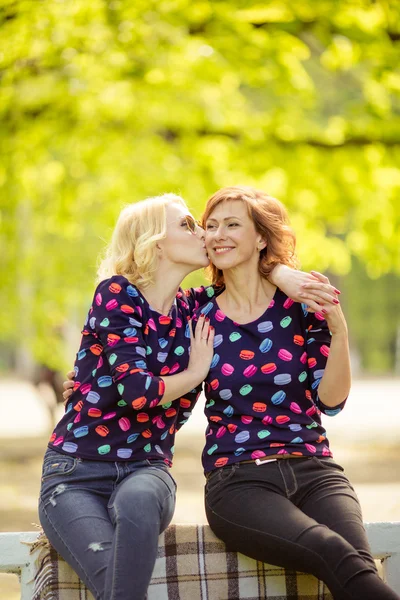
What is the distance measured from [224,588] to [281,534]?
1.37 feet

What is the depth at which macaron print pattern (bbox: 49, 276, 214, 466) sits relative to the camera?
297 cm

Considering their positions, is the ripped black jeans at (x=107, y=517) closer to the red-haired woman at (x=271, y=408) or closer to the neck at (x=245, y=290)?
the red-haired woman at (x=271, y=408)

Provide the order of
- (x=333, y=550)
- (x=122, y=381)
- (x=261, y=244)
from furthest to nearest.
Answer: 1. (x=261, y=244)
2. (x=122, y=381)
3. (x=333, y=550)

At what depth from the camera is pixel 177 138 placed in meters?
9.93

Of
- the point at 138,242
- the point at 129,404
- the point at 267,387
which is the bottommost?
the point at 129,404

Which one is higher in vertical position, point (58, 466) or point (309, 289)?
point (309, 289)

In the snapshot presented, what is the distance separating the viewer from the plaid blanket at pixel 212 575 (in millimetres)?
3051

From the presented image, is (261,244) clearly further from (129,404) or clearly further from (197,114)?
(197,114)

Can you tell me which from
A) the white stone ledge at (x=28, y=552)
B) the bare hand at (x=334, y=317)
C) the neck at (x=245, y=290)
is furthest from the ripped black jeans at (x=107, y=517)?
the bare hand at (x=334, y=317)

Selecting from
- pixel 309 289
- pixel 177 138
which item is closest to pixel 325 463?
pixel 309 289

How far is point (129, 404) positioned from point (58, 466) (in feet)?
1.18

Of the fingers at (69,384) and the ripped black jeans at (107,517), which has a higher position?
the fingers at (69,384)

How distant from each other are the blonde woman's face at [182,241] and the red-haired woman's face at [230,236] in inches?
1.8

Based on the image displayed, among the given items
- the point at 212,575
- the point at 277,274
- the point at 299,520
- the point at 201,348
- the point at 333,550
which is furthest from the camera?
the point at 277,274
